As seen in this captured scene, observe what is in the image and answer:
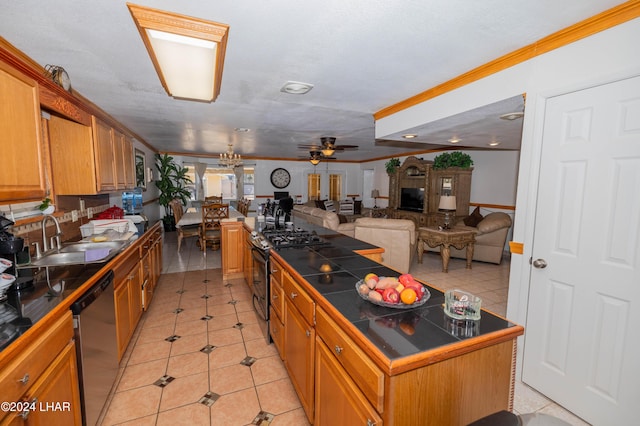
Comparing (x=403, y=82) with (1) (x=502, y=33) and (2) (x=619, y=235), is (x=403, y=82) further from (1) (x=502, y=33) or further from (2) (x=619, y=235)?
(2) (x=619, y=235)

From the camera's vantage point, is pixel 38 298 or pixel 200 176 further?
pixel 200 176

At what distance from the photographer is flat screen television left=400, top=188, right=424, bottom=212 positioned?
23.1ft

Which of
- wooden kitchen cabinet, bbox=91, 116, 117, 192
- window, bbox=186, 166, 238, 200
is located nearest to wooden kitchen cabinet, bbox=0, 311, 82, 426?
wooden kitchen cabinet, bbox=91, 116, 117, 192

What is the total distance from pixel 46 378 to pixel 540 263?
282cm

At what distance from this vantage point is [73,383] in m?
1.42

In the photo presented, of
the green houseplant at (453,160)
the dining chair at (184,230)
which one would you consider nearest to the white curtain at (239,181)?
the dining chair at (184,230)

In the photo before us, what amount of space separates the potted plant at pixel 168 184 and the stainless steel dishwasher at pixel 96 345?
6.15m

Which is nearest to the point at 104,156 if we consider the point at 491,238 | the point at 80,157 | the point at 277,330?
the point at 80,157

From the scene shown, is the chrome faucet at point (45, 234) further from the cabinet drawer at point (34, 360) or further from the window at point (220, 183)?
the window at point (220, 183)

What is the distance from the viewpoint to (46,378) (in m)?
1.18

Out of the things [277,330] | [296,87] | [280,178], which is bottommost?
[277,330]

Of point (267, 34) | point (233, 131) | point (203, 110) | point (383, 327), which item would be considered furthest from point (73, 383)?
point (233, 131)

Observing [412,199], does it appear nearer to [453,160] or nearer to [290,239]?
[453,160]

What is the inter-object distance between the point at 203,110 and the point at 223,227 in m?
1.62
